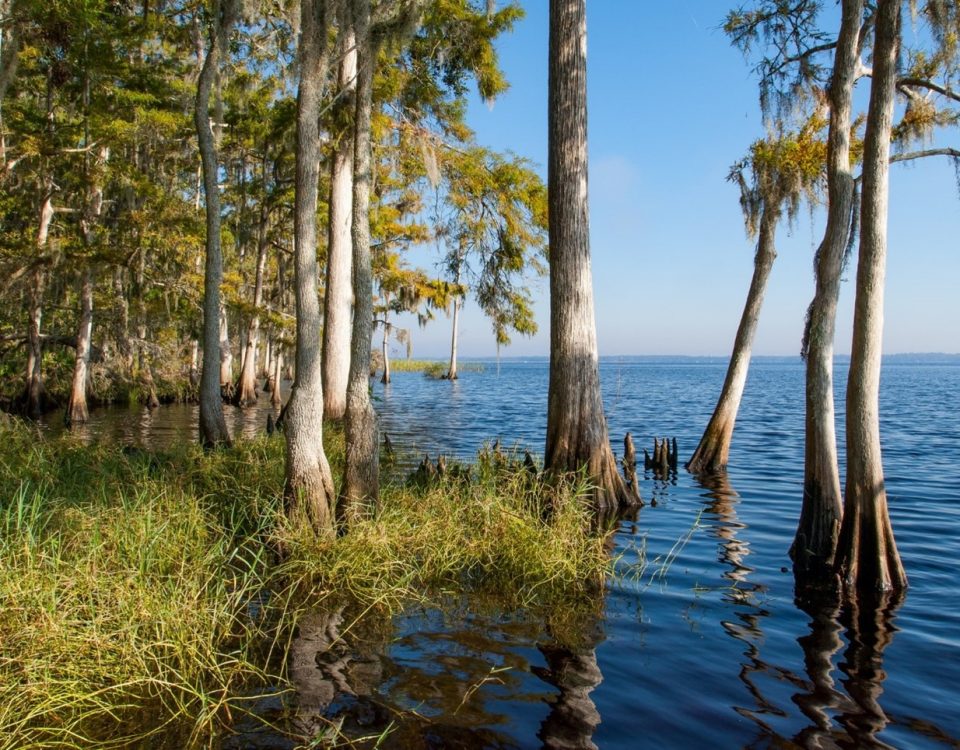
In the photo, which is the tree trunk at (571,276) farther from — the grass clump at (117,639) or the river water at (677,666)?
the grass clump at (117,639)

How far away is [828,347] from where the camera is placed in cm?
698

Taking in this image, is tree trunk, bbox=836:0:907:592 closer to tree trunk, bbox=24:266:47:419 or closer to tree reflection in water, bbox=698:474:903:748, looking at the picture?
tree reflection in water, bbox=698:474:903:748

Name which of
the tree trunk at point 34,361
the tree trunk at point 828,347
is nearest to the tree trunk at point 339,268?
the tree trunk at point 828,347

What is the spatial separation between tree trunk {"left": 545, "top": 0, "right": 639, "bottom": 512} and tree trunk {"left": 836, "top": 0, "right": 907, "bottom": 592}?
9.96 ft

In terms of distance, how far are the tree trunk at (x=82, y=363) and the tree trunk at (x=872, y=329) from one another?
61.3 ft

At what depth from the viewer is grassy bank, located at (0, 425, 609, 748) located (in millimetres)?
3691

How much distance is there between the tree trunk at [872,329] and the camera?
6.18 metres

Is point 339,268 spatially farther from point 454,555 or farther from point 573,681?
point 573,681

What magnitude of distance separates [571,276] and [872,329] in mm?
3551

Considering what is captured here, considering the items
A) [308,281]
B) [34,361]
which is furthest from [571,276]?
[34,361]

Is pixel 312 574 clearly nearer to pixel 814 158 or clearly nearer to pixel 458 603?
pixel 458 603

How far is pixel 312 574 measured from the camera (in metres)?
5.76

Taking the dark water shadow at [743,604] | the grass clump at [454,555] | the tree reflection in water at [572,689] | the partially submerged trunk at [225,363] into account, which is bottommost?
the dark water shadow at [743,604]

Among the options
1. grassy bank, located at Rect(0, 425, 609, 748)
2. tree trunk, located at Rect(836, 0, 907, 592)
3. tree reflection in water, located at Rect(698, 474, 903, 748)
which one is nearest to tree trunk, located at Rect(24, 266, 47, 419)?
grassy bank, located at Rect(0, 425, 609, 748)
